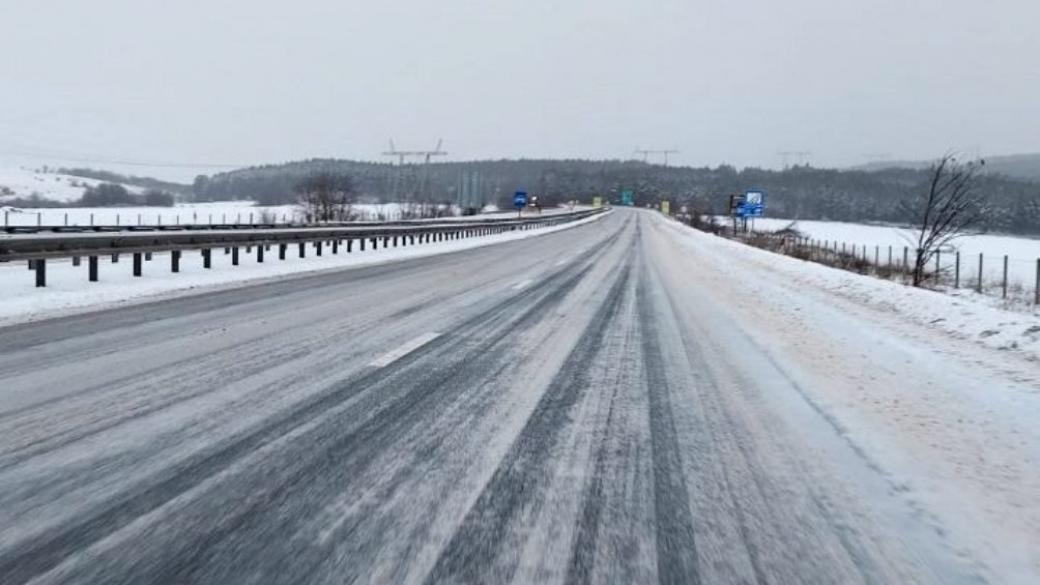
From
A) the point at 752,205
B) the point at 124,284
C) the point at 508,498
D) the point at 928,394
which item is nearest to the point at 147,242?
the point at 124,284

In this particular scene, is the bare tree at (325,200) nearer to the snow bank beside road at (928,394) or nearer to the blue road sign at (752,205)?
the blue road sign at (752,205)

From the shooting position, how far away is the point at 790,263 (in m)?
26.1

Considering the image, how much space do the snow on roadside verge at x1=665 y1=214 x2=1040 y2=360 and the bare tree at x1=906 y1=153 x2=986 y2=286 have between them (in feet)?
25.0

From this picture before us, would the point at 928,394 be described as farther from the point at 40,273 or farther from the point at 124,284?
the point at 40,273

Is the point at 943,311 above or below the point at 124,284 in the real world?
above

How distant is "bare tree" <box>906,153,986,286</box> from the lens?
26.4 m

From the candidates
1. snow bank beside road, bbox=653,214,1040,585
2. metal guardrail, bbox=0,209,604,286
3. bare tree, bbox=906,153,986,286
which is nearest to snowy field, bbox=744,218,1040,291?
bare tree, bbox=906,153,986,286

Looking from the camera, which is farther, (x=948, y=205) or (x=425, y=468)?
(x=948, y=205)

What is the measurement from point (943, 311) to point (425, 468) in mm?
10988

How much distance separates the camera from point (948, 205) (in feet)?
86.0

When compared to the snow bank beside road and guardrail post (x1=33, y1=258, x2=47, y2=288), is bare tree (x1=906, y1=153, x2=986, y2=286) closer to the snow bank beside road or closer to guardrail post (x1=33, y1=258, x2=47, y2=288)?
the snow bank beside road

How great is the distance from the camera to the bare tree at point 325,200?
70.8 metres

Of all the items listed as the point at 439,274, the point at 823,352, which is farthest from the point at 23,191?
the point at 823,352

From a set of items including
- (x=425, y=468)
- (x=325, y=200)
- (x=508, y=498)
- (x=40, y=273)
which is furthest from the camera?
(x=325, y=200)
